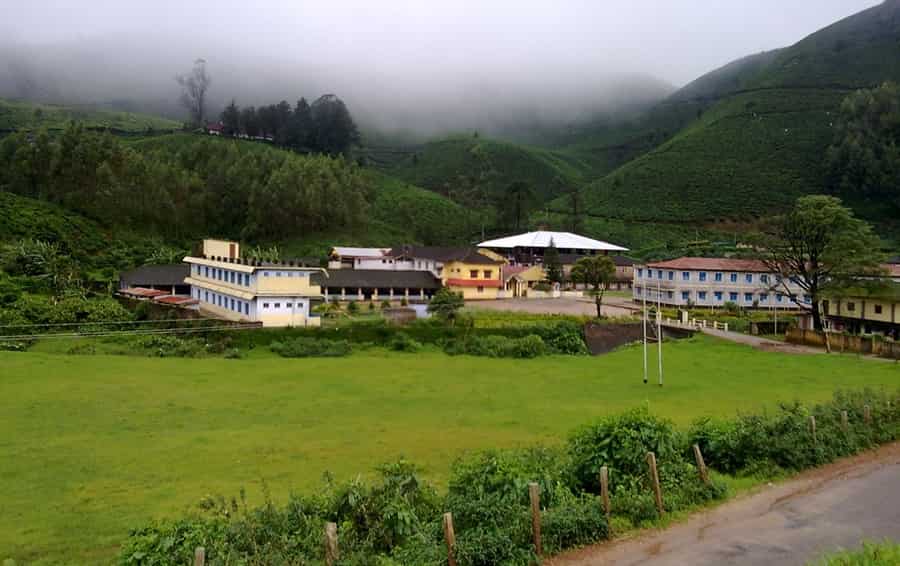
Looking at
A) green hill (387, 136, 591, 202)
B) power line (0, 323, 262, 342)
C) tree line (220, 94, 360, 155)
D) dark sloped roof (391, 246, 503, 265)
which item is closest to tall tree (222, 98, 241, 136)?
tree line (220, 94, 360, 155)

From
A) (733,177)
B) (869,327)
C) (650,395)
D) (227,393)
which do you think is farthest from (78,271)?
(733,177)

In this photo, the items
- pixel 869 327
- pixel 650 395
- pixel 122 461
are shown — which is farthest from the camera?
pixel 869 327

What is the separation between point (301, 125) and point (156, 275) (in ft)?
200

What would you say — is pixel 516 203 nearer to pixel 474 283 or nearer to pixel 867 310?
pixel 474 283

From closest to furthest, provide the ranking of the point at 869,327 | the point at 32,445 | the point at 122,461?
the point at 122,461
the point at 32,445
the point at 869,327

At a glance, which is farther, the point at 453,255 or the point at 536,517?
the point at 453,255

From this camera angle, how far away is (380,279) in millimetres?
50688

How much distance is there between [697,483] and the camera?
11539 millimetres

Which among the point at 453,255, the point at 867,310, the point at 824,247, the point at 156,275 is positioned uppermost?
the point at 453,255

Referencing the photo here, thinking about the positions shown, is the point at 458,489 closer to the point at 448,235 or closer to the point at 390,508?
the point at 390,508

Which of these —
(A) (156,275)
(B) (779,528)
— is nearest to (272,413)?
(B) (779,528)

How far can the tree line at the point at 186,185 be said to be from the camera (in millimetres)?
64125

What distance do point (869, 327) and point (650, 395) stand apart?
22988mm

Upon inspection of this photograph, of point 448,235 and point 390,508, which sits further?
point 448,235
